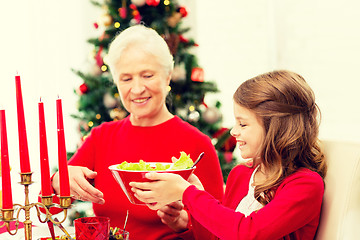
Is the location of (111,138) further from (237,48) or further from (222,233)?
(237,48)

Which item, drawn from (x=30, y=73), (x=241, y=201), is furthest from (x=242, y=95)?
(x=30, y=73)

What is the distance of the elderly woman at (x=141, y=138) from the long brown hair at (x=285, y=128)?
54 cm

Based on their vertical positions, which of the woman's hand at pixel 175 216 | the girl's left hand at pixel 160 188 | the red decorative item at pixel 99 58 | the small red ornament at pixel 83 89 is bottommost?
the woman's hand at pixel 175 216

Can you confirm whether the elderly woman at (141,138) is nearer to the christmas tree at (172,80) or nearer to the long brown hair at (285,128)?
the long brown hair at (285,128)

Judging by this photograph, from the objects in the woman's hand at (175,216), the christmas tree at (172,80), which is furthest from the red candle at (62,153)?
the christmas tree at (172,80)

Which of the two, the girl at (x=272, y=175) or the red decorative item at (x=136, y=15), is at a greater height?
the red decorative item at (x=136, y=15)

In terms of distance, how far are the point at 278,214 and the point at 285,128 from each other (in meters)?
0.28

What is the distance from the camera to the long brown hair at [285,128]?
1.28 m

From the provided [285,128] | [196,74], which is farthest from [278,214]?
[196,74]

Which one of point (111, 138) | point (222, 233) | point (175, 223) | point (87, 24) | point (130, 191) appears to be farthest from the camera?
point (87, 24)

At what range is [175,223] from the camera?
160 cm

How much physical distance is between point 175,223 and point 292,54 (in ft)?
9.83

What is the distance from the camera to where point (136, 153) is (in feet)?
6.30

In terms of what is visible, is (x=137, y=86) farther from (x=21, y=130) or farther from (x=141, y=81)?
(x=21, y=130)
